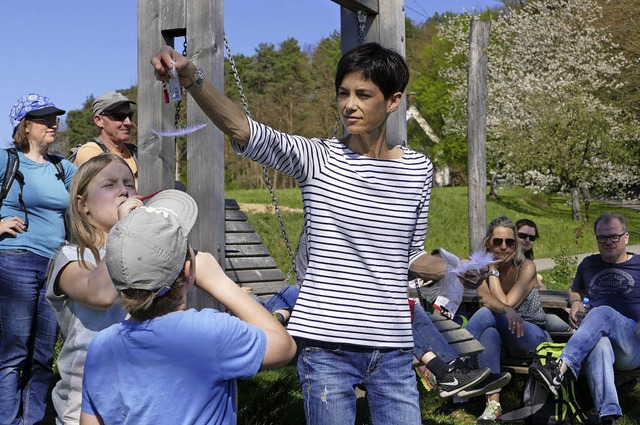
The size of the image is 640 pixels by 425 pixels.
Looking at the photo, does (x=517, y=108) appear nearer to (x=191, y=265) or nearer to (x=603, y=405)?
(x=603, y=405)

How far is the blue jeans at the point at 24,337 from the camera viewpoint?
16.0ft

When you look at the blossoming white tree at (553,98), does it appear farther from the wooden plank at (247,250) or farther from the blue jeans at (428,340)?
the blue jeans at (428,340)

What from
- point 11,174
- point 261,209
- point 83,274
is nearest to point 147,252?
point 83,274

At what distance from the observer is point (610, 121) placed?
29.4 m

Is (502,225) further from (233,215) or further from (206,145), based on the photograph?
(206,145)

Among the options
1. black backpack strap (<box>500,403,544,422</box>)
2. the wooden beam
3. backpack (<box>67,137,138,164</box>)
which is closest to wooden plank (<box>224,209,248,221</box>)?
backpack (<box>67,137,138,164</box>)

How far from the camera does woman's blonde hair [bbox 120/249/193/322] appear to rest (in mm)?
2146

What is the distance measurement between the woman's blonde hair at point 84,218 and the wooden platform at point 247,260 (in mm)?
3520

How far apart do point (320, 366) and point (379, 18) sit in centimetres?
254

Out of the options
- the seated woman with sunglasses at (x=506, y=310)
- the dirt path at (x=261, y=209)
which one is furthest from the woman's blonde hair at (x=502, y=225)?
the dirt path at (x=261, y=209)

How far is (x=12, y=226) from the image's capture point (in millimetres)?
4848

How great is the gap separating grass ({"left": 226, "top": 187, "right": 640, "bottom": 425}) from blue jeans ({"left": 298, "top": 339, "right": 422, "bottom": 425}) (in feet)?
6.99

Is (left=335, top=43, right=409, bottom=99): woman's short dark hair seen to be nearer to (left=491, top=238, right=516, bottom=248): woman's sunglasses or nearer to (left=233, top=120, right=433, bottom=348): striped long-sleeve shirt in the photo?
(left=233, top=120, right=433, bottom=348): striped long-sleeve shirt

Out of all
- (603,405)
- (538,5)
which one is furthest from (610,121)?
(603,405)
